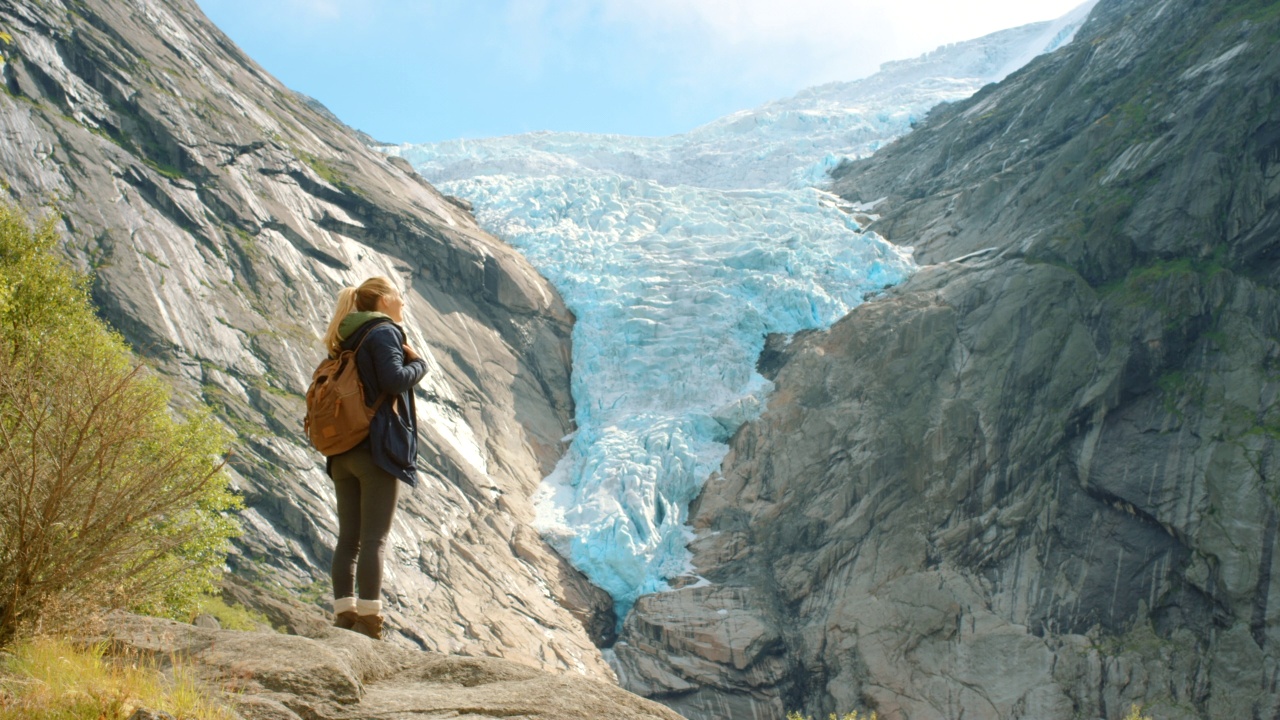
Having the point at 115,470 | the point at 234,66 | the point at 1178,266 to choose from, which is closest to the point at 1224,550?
the point at 1178,266

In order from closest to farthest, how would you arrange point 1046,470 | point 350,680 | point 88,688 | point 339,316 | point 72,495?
1. point 88,688
2. point 350,680
3. point 72,495
4. point 339,316
5. point 1046,470

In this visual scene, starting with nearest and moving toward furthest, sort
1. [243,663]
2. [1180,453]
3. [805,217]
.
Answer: [243,663]
[1180,453]
[805,217]

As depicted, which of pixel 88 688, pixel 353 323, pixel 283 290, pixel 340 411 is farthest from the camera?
pixel 283 290

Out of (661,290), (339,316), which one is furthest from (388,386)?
(661,290)

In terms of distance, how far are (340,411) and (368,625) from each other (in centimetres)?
169

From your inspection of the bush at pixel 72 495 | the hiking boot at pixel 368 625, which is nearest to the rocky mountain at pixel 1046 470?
the hiking boot at pixel 368 625

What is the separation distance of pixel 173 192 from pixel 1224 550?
36.7m

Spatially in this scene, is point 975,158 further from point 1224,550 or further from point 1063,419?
point 1224,550

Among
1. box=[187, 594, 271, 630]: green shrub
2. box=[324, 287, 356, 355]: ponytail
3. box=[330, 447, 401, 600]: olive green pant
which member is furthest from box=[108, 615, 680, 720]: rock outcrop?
box=[187, 594, 271, 630]: green shrub

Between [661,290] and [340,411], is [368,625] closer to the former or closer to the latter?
[340,411]

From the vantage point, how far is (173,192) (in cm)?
3712

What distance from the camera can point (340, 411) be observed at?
23.1 ft

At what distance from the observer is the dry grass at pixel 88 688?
5.01 meters

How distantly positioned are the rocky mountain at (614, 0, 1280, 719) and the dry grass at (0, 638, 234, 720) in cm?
2817
